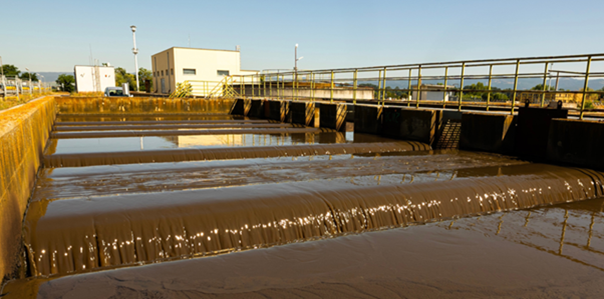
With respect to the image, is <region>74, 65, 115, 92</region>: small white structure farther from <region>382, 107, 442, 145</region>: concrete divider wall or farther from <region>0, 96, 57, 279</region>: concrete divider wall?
<region>0, 96, 57, 279</region>: concrete divider wall

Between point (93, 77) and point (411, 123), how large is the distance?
140 feet

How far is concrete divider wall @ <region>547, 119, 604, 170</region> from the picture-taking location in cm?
817

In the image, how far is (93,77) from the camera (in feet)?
148

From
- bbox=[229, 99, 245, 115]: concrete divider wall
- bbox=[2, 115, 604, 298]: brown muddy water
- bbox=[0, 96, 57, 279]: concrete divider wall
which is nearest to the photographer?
bbox=[0, 96, 57, 279]: concrete divider wall

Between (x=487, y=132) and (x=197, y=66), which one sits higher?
(x=197, y=66)

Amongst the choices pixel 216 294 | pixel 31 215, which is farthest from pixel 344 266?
pixel 31 215

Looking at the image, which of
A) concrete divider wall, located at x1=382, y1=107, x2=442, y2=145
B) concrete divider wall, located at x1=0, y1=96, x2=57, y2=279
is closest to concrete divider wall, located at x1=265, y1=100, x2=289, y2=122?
concrete divider wall, located at x1=382, y1=107, x2=442, y2=145

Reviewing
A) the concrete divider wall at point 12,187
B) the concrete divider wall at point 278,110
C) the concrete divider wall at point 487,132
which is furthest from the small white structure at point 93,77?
the concrete divider wall at point 487,132

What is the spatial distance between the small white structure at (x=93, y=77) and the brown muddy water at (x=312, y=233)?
41.1m

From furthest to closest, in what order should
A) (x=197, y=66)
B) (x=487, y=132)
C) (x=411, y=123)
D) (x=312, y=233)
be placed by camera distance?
(x=197, y=66) < (x=411, y=123) < (x=487, y=132) < (x=312, y=233)

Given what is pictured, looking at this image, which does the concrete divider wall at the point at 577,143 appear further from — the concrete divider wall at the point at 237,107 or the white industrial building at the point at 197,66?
the white industrial building at the point at 197,66

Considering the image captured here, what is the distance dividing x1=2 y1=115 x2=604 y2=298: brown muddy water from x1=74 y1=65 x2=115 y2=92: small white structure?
41.1 meters

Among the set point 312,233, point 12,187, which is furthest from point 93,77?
point 312,233

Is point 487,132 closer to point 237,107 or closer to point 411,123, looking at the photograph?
point 411,123
